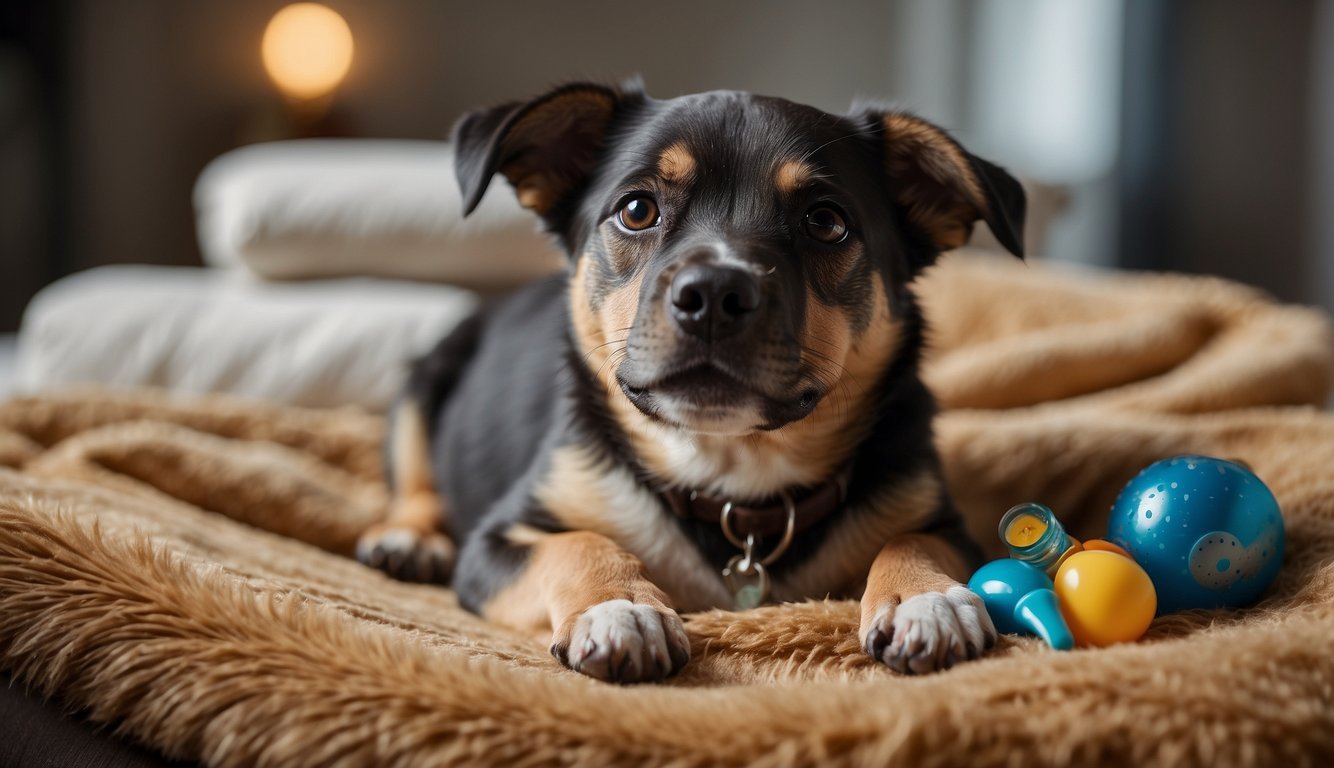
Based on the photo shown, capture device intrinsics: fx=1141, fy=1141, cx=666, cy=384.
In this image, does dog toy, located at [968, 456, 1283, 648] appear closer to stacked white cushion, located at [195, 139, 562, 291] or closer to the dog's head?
the dog's head

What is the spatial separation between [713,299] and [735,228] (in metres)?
0.25

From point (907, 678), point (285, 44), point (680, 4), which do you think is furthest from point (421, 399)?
point (680, 4)

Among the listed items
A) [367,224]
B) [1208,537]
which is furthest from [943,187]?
[367,224]

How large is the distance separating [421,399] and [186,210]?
4099mm

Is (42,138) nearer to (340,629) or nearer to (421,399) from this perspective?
(421,399)

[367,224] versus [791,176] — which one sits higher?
[791,176]

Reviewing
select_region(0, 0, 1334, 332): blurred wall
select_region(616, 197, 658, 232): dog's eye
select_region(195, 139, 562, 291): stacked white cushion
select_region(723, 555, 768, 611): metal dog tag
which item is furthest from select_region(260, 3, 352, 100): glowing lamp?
select_region(723, 555, 768, 611): metal dog tag

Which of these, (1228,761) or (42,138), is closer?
(1228,761)

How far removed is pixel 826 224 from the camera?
75.5 inches

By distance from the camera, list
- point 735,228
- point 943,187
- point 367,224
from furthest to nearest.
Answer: point 367,224, point 943,187, point 735,228

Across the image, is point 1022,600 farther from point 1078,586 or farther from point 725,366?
point 725,366

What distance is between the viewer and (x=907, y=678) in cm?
145

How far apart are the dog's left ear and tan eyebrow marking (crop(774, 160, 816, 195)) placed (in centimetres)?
28

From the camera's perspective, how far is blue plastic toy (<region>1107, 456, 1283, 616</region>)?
170 centimetres
